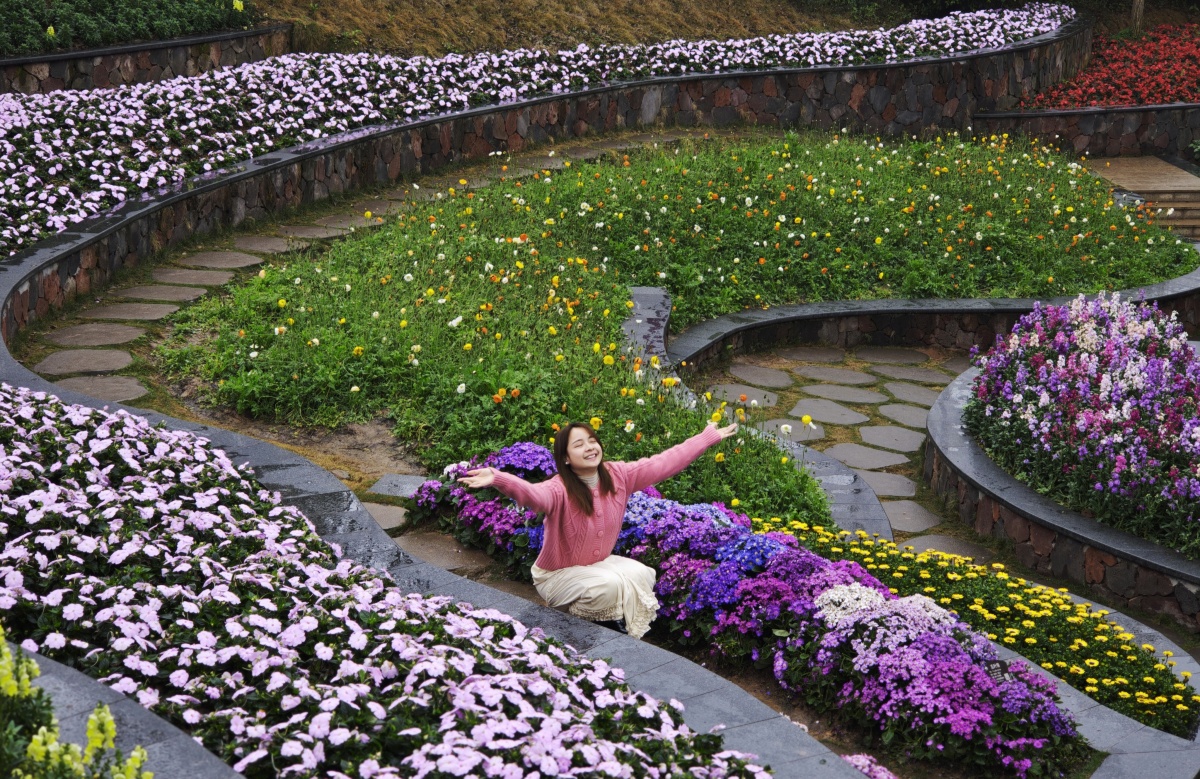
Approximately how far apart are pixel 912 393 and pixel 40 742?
7.24 m

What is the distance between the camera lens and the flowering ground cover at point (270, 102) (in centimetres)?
822

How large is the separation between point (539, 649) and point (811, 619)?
1.02 meters

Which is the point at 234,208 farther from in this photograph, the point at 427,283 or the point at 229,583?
the point at 229,583

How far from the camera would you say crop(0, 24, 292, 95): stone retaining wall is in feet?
31.5

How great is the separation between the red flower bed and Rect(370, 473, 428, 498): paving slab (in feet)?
41.1

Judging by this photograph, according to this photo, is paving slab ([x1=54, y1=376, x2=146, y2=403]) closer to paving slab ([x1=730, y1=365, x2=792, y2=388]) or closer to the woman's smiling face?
the woman's smiling face

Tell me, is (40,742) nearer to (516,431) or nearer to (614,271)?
(516,431)

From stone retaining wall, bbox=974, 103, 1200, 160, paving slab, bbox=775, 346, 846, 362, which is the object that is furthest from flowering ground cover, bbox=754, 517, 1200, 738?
stone retaining wall, bbox=974, 103, 1200, 160

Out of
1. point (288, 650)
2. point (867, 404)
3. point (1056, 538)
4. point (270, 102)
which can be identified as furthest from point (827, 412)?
point (270, 102)

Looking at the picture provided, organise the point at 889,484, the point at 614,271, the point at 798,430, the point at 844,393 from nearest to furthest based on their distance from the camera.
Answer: the point at 889,484
the point at 798,430
the point at 844,393
the point at 614,271

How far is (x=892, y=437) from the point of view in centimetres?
757

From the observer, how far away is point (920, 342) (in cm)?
959

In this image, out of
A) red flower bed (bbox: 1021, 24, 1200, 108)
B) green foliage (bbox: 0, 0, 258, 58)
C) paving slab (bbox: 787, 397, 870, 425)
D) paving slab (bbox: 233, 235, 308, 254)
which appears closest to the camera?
paving slab (bbox: 787, 397, 870, 425)

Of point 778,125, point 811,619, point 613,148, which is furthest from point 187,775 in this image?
point 778,125
